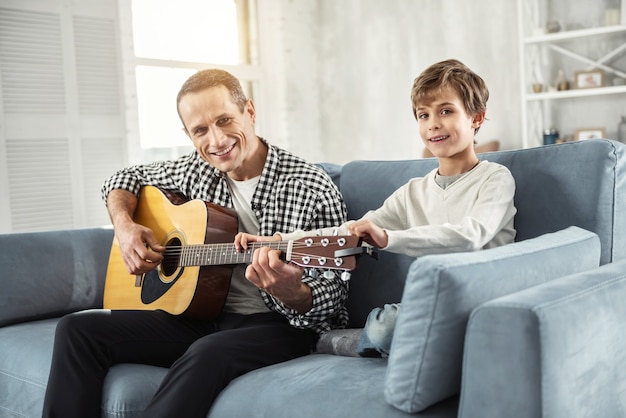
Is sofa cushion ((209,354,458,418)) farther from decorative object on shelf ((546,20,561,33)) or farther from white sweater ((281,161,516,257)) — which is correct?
decorative object on shelf ((546,20,561,33))

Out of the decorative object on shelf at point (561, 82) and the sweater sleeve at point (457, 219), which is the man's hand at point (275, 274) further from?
the decorative object on shelf at point (561, 82)

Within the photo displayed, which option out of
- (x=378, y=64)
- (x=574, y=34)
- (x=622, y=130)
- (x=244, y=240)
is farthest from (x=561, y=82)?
(x=244, y=240)

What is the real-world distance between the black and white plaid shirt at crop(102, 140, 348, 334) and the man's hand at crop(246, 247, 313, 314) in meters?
0.10

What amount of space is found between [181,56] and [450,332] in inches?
151

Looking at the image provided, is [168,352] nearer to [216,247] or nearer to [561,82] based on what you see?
[216,247]

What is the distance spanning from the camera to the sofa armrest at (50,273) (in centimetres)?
235

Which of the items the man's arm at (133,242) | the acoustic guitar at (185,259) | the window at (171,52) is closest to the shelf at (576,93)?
the window at (171,52)

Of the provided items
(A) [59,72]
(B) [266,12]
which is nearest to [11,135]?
(A) [59,72]

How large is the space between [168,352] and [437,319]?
0.87 meters

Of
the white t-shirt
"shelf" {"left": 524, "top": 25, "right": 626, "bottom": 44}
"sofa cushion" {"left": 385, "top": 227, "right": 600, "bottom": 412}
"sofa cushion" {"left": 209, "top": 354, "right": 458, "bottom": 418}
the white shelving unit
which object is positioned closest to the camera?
"sofa cushion" {"left": 385, "top": 227, "right": 600, "bottom": 412}

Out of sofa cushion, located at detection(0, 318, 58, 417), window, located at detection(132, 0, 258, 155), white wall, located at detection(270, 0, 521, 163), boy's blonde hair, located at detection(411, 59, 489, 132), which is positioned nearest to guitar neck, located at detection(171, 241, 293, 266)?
sofa cushion, located at detection(0, 318, 58, 417)

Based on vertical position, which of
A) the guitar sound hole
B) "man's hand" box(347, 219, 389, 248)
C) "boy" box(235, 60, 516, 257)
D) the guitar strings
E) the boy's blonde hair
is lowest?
the guitar sound hole

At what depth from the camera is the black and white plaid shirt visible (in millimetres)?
1882

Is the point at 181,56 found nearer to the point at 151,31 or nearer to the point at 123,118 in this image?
the point at 151,31
